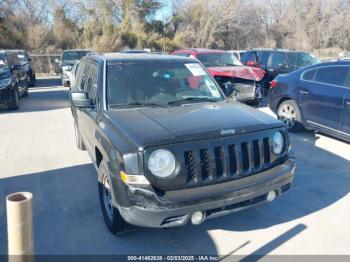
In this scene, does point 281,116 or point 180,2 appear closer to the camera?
point 281,116

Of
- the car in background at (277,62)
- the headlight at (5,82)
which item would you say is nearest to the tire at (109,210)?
the headlight at (5,82)

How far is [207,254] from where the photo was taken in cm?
342

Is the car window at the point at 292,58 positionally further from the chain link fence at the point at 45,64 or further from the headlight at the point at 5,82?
the chain link fence at the point at 45,64

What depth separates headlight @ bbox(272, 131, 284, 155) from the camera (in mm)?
3641

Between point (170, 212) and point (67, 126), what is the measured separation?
645 cm

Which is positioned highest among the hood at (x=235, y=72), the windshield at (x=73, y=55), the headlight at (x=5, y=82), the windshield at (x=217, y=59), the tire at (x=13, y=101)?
the windshield at (x=73, y=55)

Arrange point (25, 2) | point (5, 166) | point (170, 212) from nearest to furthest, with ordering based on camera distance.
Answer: point (170, 212) → point (5, 166) → point (25, 2)

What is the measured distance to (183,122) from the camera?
3523 mm

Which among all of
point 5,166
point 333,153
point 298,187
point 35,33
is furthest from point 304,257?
point 35,33

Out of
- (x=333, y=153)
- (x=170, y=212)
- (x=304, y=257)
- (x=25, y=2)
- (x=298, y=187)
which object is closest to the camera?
(x=170, y=212)

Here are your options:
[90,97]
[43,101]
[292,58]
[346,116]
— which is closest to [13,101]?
[43,101]

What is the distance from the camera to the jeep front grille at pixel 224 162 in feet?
10.3

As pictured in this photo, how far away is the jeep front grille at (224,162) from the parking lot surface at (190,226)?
771mm

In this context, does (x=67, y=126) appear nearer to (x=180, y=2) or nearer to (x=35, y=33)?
(x=35, y=33)
